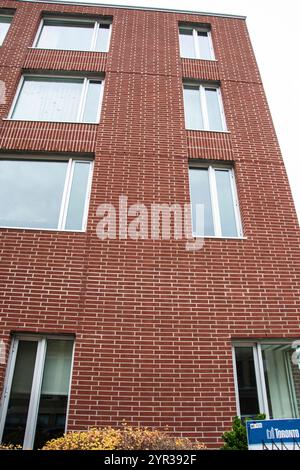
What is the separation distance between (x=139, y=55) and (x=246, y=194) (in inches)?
209

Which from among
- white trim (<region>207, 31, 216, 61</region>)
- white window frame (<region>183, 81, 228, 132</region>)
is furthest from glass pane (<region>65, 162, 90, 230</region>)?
white trim (<region>207, 31, 216, 61</region>)

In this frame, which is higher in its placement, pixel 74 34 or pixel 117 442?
pixel 74 34

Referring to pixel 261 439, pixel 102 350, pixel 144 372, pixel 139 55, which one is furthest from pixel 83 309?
pixel 139 55

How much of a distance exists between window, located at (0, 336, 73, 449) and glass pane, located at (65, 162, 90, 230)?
2.22 m

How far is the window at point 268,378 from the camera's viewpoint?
535 centimetres

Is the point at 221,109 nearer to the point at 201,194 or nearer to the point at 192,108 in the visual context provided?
the point at 192,108

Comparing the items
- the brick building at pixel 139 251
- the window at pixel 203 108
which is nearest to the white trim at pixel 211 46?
the brick building at pixel 139 251

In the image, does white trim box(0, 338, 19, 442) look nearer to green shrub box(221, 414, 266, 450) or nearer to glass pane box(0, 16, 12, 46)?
green shrub box(221, 414, 266, 450)

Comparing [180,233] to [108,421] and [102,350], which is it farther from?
[108,421]

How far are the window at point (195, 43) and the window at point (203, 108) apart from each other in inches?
52.4

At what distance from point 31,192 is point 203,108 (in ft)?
16.1

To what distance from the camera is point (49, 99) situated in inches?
341

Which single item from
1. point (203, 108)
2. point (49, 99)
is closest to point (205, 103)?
point (203, 108)

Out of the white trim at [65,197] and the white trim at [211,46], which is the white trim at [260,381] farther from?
the white trim at [211,46]
